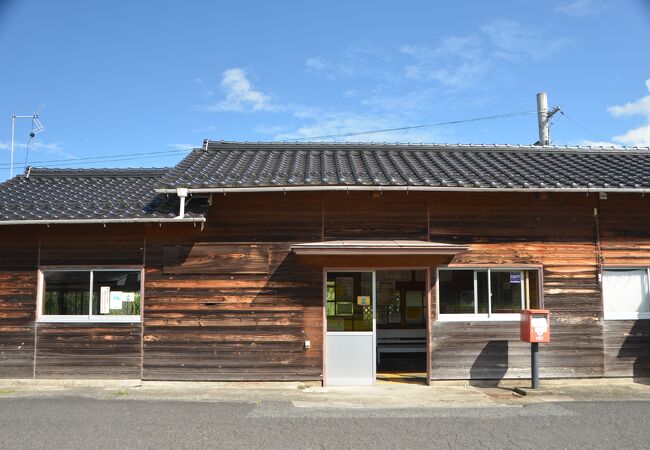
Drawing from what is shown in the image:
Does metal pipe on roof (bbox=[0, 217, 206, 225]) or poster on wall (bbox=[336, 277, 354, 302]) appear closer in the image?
metal pipe on roof (bbox=[0, 217, 206, 225])

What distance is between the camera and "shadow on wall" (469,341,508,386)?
29.6 ft

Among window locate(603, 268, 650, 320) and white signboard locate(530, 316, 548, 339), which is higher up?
window locate(603, 268, 650, 320)

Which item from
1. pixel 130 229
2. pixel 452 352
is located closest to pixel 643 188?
pixel 452 352

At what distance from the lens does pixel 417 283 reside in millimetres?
13031

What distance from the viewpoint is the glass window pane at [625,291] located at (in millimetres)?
9438

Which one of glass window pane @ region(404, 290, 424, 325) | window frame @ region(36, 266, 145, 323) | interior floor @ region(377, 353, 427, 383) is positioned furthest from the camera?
glass window pane @ region(404, 290, 424, 325)

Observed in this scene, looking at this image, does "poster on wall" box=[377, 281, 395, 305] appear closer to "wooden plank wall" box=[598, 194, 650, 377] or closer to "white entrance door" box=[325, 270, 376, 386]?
"white entrance door" box=[325, 270, 376, 386]

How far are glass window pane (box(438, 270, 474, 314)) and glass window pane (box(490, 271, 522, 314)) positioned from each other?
0.40m

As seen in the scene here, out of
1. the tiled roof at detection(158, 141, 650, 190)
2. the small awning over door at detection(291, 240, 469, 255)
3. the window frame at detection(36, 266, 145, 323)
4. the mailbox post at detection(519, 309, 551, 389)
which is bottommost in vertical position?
the mailbox post at detection(519, 309, 551, 389)

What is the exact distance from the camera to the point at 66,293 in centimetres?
915

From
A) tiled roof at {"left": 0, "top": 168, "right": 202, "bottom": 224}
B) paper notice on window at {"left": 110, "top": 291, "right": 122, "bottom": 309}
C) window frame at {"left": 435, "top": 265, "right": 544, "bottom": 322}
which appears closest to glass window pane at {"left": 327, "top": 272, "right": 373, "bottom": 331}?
window frame at {"left": 435, "top": 265, "right": 544, "bottom": 322}

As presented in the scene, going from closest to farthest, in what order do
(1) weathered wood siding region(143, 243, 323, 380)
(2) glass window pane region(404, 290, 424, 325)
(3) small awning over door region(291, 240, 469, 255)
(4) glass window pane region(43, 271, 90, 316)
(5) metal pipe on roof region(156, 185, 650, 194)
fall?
(3) small awning over door region(291, 240, 469, 255)
(5) metal pipe on roof region(156, 185, 650, 194)
(1) weathered wood siding region(143, 243, 323, 380)
(4) glass window pane region(43, 271, 90, 316)
(2) glass window pane region(404, 290, 424, 325)

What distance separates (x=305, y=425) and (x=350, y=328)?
2825mm

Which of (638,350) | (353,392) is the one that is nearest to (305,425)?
(353,392)
